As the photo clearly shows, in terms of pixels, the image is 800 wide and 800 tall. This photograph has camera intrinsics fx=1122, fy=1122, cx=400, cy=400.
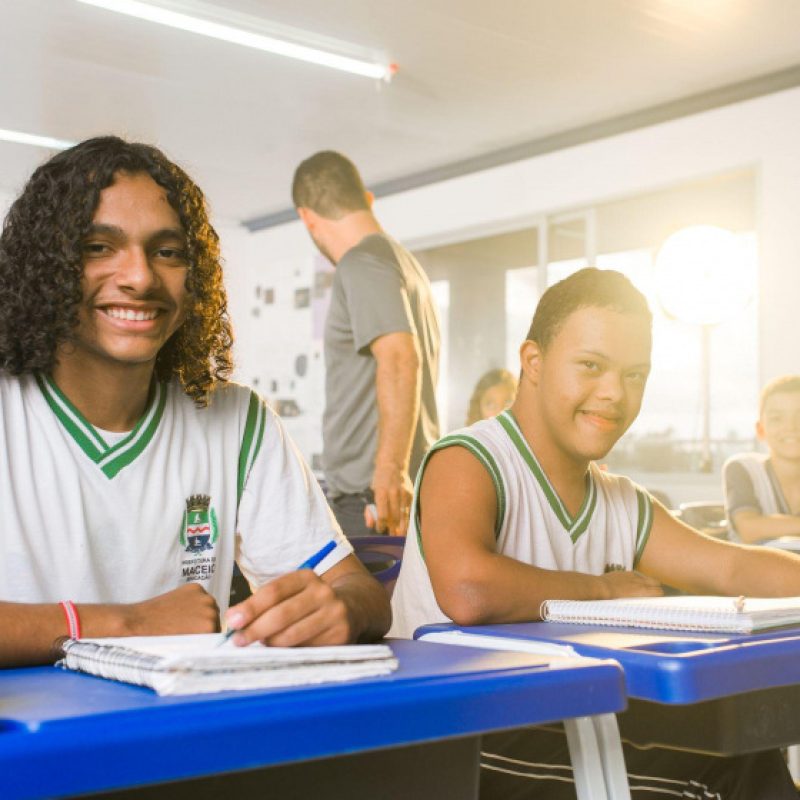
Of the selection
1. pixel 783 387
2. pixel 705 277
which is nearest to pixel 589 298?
pixel 783 387

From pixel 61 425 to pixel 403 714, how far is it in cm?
79

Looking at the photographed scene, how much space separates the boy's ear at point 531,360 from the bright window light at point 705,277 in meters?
3.77

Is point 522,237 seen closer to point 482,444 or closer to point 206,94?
point 206,94

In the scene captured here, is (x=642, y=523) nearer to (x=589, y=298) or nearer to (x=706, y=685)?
(x=589, y=298)

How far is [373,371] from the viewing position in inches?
124

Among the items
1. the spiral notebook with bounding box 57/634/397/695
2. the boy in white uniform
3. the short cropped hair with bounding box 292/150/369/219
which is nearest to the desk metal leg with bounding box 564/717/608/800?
the spiral notebook with bounding box 57/634/397/695

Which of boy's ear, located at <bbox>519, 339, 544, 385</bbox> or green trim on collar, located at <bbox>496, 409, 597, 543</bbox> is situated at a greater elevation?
boy's ear, located at <bbox>519, 339, 544, 385</bbox>

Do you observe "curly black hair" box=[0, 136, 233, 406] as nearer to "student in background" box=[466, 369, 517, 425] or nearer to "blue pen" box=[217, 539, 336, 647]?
"blue pen" box=[217, 539, 336, 647]

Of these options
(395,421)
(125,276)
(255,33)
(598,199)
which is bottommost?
(395,421)

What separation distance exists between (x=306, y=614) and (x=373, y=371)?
2150 mm

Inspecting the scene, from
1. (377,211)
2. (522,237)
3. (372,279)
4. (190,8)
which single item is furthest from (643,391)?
(377,211)

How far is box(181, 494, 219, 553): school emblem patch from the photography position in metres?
1.43

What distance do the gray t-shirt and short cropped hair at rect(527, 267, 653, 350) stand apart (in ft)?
4.13

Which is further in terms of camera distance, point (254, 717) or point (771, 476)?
point (771, 476)
